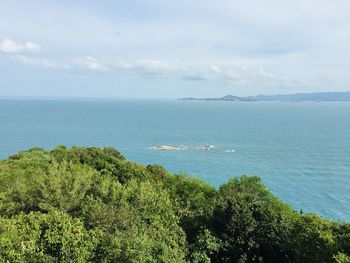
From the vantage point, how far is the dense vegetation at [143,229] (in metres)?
13.5

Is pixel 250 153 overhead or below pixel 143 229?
below

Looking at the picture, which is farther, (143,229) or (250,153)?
(250,153)

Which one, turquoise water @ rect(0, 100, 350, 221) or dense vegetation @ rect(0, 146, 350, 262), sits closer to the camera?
dense vegetation @ rect(0, 146, 350, 262)

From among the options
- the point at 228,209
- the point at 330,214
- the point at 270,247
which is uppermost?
the point at 228,209

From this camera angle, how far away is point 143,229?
15930mm

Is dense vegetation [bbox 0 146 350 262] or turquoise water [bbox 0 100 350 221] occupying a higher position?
dense vegetation [bbox 0 146 350 262]

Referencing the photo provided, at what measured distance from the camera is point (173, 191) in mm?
27906

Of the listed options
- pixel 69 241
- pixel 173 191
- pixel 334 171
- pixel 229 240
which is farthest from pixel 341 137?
pixel 69 241

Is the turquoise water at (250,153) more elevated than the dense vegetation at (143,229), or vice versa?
the dense vegetation at (143,229)

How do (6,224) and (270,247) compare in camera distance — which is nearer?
(6,224)

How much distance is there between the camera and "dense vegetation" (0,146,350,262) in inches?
531

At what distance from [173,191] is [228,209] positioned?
9.25 meters

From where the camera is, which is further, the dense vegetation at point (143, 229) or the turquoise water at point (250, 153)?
the turquoise water at point (250, 153)

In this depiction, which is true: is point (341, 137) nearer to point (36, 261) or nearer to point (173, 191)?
point (173, 191)
